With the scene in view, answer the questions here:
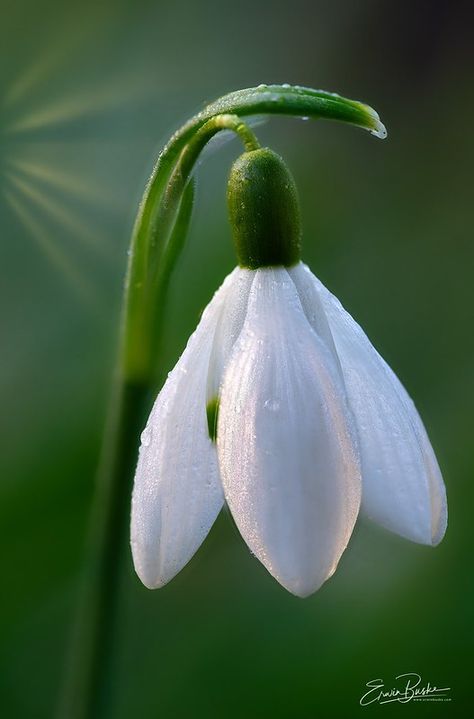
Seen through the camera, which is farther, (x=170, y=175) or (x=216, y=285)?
(x=216, y=285)

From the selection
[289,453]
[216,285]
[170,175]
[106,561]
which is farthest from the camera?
[216,285]

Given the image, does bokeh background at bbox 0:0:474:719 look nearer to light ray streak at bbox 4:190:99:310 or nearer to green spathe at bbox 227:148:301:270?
light ray streak at bbox 4:190:99:310

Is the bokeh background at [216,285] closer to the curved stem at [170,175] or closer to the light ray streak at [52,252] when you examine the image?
the light ray streak at [52,252]

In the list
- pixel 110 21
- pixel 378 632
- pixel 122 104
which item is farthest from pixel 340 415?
pixel 110 21

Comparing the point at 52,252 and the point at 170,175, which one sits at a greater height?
the point at 52,252
